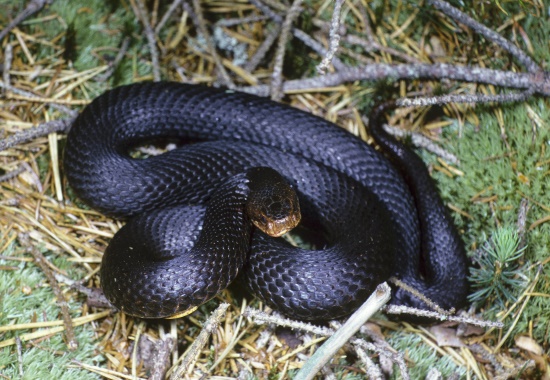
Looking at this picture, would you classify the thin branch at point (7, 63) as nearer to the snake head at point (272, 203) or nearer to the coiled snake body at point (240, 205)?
the coiled snake body at point (240, 205)

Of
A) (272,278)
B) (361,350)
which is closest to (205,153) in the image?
(272,278)

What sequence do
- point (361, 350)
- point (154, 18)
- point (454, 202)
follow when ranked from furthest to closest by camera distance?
point (154, 18) → point (454, 202) → point (361, 350)

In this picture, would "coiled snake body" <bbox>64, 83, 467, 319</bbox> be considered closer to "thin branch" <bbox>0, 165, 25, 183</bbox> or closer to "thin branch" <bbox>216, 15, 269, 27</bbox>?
"thin branch" <bbox>0, 165, 25, 183</bbox>

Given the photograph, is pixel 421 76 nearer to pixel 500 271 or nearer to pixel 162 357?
pixel 500 271

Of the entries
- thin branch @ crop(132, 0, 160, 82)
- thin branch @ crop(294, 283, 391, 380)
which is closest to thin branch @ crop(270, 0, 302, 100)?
thin branch @ crop(132, 0, 160, 82)

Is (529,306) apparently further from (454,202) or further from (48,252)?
(48,252)
